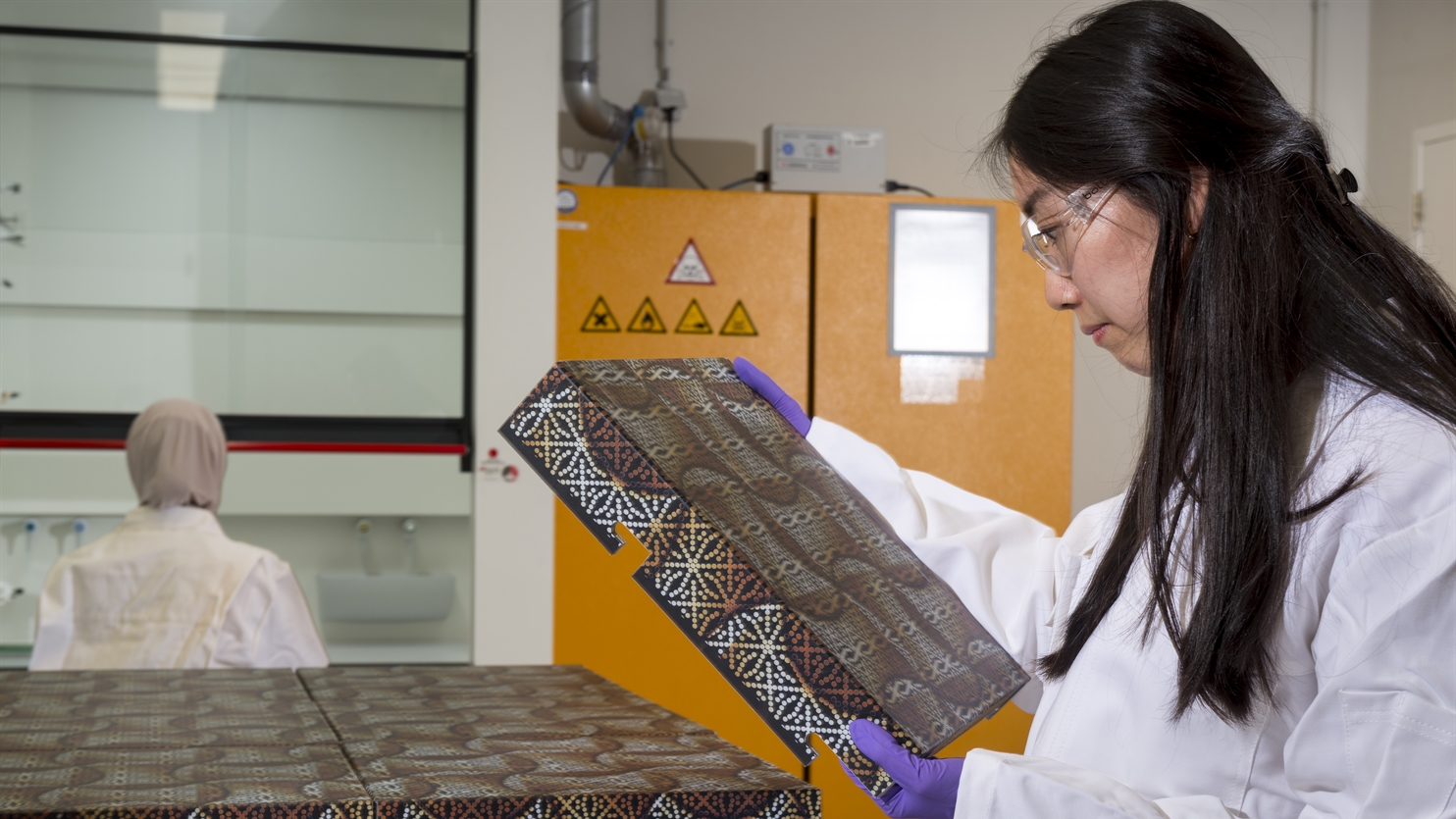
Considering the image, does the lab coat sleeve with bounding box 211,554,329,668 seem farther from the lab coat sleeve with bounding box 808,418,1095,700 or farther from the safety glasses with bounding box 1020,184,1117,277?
the safety glasses with bounding box 1020,184,1117,277

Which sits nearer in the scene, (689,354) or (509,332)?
(509,332)

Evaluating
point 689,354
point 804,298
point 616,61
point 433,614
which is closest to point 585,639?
point 433,614

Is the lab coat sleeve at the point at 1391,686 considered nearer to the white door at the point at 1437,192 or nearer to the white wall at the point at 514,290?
the white wall at the point at 514,290

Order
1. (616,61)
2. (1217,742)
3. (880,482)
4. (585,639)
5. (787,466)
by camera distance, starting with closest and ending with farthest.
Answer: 1. (1217,742)
2. (787,466)
3. (880,482)
4. (585,639)
5. (616,61)

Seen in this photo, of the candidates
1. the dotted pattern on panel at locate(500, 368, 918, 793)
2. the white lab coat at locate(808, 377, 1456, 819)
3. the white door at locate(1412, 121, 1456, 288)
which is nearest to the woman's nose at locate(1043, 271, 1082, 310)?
the white lab coat at locate(808, 377, 1456, 819)

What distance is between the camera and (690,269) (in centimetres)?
317

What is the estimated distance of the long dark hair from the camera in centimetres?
79

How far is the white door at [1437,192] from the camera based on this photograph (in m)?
3.81

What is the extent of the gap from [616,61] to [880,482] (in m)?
2.92

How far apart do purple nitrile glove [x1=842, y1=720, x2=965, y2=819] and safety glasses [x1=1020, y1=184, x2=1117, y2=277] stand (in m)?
0.42

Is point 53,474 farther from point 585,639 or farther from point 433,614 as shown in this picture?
point 585,639

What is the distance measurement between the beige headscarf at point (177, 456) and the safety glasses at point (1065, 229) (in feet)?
5.68

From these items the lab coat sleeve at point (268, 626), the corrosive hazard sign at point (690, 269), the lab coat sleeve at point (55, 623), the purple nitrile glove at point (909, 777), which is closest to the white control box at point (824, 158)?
the corrosive hazard sign at point (690, 269)

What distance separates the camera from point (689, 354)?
3.14 metres
